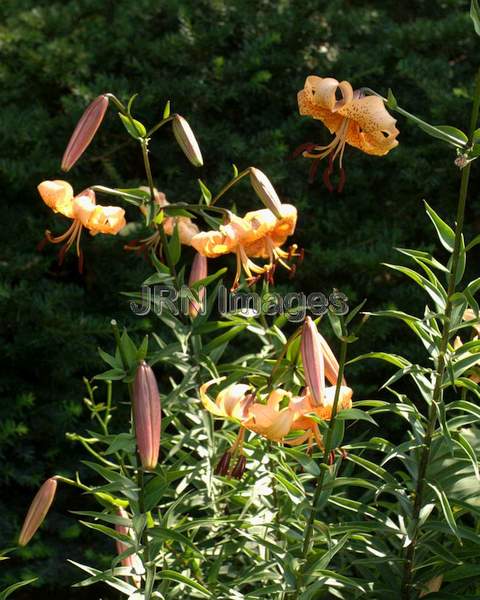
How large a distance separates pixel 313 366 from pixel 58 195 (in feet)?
1.85

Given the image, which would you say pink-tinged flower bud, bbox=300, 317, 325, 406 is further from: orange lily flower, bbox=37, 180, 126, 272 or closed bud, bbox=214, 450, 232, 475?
orange lily flower, bbox=37, 180, 126, 272

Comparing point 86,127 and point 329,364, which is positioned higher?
point 86,127

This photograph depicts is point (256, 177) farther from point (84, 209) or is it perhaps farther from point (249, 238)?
point (84, 209)

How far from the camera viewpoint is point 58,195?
156cm

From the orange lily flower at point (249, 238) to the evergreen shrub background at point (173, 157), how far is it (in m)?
0.69

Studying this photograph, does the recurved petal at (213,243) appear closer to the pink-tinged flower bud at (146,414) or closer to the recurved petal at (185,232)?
the recurved petal at (185,232)

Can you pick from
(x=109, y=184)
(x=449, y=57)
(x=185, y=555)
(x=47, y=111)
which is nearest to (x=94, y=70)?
(x=47, y=111)

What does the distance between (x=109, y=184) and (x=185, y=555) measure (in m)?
1.32

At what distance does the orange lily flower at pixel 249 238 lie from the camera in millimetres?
1539

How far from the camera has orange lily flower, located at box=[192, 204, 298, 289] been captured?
1.54m

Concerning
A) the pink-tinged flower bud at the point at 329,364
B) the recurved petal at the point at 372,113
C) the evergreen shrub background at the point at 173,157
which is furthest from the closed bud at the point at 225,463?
the evergreen shrub background at the point at 173,157

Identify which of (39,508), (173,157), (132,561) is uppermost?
(39,508)

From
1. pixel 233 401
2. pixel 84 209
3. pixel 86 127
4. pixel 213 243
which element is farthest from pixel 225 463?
pixel 86 127

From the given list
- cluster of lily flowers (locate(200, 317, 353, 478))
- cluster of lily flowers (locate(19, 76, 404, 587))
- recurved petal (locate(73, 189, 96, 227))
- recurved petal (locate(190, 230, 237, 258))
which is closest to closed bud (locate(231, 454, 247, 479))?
cluster of lily flowers (locate(19, 76, 404, 587))
